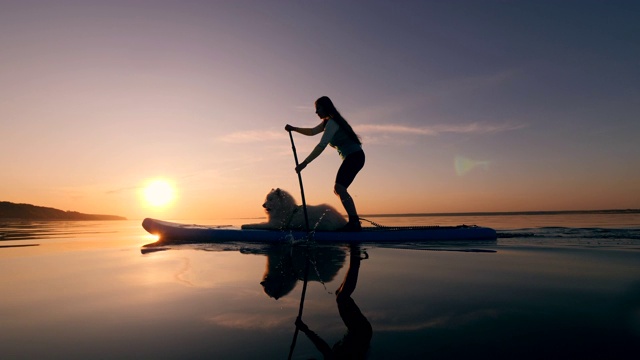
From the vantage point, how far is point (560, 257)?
5.03 metres

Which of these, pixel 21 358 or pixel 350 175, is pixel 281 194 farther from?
pixel 21 358

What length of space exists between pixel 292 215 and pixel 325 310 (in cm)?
625

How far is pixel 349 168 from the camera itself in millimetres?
7777

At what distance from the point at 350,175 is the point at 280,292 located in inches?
201

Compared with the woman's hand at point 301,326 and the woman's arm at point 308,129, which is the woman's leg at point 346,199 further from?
the woman's hand at point 301,326

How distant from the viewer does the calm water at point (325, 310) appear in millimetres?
1678

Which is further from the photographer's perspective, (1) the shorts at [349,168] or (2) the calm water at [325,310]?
(1) the shorts at [349,168]

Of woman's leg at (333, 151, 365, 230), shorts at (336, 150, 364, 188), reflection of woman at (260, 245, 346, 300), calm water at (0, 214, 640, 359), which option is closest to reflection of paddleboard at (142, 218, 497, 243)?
woman's leg at (333, 151, 365, 230)

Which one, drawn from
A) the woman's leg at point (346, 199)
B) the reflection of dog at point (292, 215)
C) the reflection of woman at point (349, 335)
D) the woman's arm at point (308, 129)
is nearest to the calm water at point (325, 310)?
the reflection of woman at point (349, 335)

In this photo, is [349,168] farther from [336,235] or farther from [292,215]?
[292,215]

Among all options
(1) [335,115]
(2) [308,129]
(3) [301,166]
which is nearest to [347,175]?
(3) [301,166]

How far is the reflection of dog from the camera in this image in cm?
833

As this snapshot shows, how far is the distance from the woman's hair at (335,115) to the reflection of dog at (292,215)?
2074 millimetres

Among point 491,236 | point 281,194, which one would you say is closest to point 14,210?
point 281,194
